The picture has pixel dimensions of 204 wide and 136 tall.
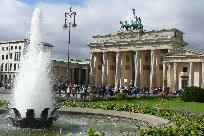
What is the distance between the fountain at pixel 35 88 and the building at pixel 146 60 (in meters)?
53.2

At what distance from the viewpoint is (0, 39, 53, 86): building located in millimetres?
105275

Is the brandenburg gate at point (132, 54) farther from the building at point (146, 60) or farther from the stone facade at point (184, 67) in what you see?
the stone facade at point (184, 67)

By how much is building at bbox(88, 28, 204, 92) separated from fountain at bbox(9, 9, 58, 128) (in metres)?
53.2

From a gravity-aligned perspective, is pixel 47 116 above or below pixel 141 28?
below

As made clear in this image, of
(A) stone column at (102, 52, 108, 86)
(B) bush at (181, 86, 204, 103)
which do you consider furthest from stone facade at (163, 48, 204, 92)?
(B) bush at (181, 86, 204, 103)

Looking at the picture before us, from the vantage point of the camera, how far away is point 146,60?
91062 mm

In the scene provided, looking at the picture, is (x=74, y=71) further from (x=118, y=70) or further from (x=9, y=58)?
(x=118, y=70)

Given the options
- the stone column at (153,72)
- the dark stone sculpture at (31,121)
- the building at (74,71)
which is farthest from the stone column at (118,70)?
the dark stone sculpture at (31,121)

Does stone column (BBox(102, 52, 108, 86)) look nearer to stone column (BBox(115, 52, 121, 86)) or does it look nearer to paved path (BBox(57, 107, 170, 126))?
stone column (BBox(115, 52, 121, 86))

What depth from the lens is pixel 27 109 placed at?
17094 millimetres

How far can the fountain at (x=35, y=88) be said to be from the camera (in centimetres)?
1747

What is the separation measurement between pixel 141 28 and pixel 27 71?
70.8 m

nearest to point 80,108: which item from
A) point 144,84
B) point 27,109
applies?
point 27,109

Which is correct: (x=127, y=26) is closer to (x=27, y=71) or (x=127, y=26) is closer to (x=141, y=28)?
(x=141, y=28)
